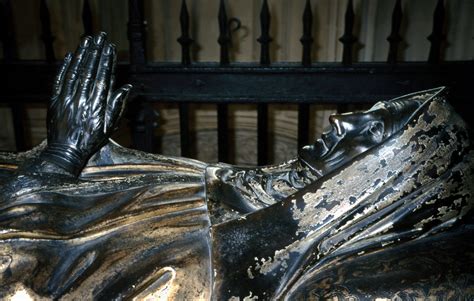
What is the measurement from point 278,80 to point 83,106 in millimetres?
1023

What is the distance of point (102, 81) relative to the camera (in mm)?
1242

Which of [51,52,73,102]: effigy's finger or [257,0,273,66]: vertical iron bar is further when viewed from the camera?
[257,0,273,66]: vertical iron bar

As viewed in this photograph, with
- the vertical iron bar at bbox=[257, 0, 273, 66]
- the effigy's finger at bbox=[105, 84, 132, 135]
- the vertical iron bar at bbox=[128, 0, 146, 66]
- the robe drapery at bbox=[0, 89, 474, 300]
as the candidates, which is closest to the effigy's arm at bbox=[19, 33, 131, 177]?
the effigy's finger at bbox=[105, 84, 132, 135]

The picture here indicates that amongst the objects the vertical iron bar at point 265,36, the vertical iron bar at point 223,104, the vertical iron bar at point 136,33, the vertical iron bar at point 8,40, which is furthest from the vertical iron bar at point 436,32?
the vertical iron bar at point 8,40

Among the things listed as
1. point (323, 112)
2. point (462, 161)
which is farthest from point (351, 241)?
point (323, 112)

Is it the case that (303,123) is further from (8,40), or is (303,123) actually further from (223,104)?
(8,40)

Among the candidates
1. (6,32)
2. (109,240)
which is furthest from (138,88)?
(109,240)

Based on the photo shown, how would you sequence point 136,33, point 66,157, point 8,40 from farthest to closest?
point 8,40
point 136,33
point 66,157

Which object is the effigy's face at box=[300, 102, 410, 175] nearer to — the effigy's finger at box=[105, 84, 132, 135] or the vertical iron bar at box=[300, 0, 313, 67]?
the effigy's finger at box=[105, 84, 132, 135]

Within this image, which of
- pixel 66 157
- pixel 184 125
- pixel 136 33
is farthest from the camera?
pixel 184 125

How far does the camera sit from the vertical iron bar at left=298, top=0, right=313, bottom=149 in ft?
6.86

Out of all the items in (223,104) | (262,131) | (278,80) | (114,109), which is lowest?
(262,131)

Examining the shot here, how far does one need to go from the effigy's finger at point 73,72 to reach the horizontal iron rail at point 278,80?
2.76 ft

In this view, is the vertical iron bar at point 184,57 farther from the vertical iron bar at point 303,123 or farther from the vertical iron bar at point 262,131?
the vertical iron bar at point 303,123
